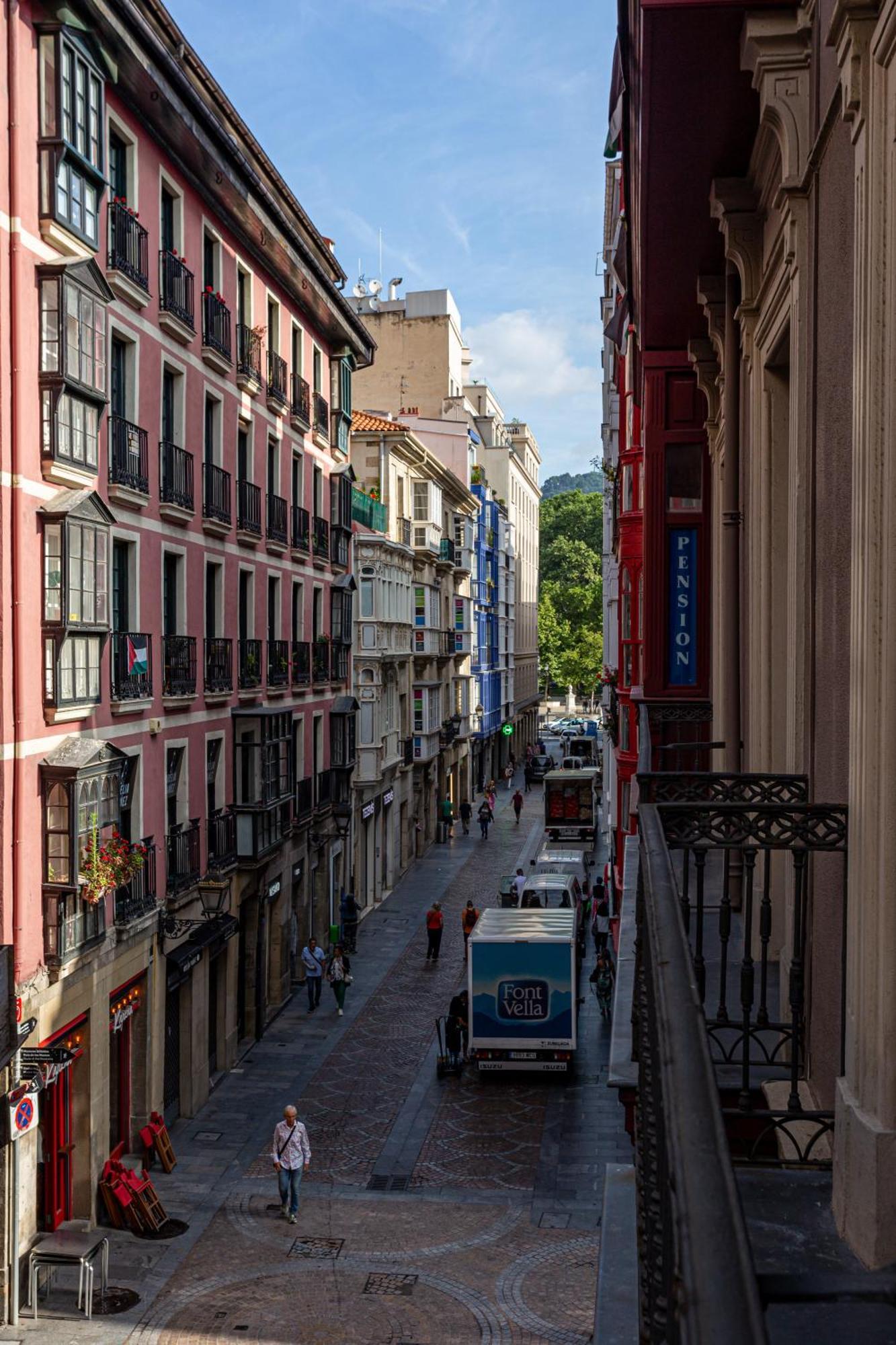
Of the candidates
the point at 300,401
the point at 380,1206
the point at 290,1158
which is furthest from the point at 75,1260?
the point at 300,401

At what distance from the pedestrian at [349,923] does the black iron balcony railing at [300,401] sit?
1257 cm

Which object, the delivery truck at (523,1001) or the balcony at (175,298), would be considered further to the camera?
the delivery truck at (523,1001)

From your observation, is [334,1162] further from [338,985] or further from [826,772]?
[826,772]

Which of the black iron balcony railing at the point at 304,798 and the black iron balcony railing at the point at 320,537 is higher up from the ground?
the black iron balcony railing at the point at 320,537

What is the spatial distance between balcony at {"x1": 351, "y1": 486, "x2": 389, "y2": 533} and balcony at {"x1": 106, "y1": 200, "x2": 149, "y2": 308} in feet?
57.1

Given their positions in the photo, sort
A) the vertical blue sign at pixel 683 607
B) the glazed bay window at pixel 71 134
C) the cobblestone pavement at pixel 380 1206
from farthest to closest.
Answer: the glazed bay window at pixel 71 134 < the vertical blue sign at pixel 683 607 < the cobblestone pavement at pixel 380 1206

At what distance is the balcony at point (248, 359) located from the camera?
86.0 feet

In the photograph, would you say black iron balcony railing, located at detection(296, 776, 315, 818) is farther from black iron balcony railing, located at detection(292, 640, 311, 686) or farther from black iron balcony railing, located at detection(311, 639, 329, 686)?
black iron balcony railing, located at detection(311, 639, 329, 686)

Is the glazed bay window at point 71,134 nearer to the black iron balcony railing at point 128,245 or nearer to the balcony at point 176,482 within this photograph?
the black iron balcony railing at point 128,245

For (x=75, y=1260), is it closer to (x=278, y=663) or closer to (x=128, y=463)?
(x=128, y=463)

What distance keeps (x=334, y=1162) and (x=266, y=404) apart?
16.1m

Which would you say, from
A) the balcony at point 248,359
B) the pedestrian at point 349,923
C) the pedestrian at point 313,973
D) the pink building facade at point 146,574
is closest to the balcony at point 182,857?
the pink building facade at point 146,574

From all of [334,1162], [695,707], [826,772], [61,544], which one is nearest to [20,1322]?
[334,1162]

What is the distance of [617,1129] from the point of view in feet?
70.0
